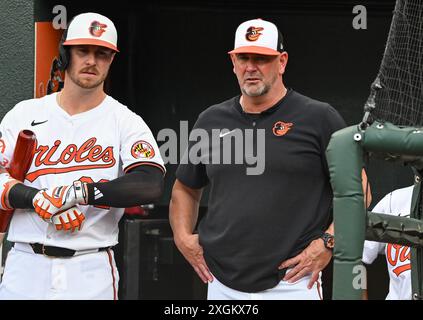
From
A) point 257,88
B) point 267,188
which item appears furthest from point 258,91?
point 267,188

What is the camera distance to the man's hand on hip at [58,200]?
410 centimetres

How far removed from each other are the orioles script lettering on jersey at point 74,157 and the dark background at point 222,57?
8.96 ft

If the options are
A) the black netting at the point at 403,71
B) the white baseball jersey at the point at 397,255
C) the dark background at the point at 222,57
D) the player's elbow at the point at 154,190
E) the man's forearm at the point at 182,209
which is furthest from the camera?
the dark background at the point at 222,57

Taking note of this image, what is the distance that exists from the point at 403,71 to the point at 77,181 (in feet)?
4.78

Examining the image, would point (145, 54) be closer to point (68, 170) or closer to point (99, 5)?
point (99, 5)

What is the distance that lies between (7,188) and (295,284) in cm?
133

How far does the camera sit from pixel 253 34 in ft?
14.3

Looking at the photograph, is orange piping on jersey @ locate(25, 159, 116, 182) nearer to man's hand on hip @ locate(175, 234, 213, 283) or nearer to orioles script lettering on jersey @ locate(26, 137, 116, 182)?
orioles script lettering on jersey @ locate(26, 137, 116, 182)

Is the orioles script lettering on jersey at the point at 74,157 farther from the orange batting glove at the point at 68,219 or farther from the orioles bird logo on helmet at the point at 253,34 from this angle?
the orioles bird logo on helmet at the point at 253,34

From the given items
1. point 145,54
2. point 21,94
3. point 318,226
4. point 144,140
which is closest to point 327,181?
point 318,226

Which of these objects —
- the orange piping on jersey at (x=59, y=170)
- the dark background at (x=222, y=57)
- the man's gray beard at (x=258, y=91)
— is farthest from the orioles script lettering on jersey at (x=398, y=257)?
the dark background at (x=222, y=57)

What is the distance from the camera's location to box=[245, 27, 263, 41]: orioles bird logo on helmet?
14.2ft

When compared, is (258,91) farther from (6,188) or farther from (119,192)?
(6,188)

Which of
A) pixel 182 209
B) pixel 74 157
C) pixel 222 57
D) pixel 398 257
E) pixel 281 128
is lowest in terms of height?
pixel 398 257
